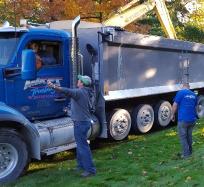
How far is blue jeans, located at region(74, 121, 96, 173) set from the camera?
7344mm

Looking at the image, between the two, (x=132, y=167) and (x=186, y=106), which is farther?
(x=186, y=106)

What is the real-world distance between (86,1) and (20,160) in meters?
8.97

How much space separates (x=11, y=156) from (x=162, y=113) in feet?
18.3

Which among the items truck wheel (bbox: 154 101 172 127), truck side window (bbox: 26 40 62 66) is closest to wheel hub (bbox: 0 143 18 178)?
truck side window (bbox: 26 40 62 66)

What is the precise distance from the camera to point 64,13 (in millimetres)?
15406

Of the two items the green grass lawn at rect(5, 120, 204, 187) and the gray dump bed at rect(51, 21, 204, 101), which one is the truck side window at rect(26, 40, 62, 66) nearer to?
the gray dump bed at rect(51, 21, 204, 101)

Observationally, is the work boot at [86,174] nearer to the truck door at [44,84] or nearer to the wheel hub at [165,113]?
the truck door at [44,84]

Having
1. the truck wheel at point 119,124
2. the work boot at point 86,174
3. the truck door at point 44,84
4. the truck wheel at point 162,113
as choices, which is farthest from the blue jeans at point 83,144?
the truck wheel at point 162,113

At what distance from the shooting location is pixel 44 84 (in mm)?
8430

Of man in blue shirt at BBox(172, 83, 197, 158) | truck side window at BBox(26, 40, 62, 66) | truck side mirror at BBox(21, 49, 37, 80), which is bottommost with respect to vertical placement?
man in blue shirt at BBox(172, 83, 197, 158)

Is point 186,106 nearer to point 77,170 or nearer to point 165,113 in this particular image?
point 77,170

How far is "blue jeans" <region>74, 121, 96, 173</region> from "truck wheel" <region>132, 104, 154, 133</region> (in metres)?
3.65

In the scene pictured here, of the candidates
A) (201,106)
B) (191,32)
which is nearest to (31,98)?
(201,106)

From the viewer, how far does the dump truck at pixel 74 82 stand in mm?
7648
